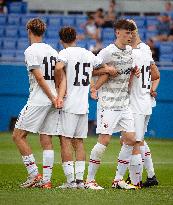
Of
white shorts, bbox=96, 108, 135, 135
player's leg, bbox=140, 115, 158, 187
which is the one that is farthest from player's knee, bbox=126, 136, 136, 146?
player's leg, bbox=140, 115, 158, 187

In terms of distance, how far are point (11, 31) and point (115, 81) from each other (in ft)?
48.9

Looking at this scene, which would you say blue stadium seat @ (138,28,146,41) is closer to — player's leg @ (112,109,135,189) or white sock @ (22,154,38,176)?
player's leg @ (112,109,135,189)

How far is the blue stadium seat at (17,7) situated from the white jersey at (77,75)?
16212mm

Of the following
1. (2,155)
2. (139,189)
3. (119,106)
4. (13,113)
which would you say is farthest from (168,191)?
(13,113)

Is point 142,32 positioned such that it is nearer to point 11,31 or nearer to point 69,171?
point 11,31

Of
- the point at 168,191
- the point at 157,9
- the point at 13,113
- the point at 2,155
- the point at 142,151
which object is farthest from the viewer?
the point at 157,9

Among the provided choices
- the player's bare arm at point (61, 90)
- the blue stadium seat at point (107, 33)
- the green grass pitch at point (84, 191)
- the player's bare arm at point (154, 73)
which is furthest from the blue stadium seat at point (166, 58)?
the player's bare arm at point (61, 90)

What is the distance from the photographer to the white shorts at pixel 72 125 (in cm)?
1195

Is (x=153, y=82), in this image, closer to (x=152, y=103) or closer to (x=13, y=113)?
(x=152, y=103)

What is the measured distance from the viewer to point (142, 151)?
12.9 meters

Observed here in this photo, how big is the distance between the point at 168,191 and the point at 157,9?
17.3 m

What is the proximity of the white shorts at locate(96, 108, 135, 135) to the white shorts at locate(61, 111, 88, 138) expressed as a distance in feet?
0.73

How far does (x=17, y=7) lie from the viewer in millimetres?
28047

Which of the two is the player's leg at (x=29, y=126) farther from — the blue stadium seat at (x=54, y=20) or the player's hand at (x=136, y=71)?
the blue stadium seat at (x=54, y=20)
